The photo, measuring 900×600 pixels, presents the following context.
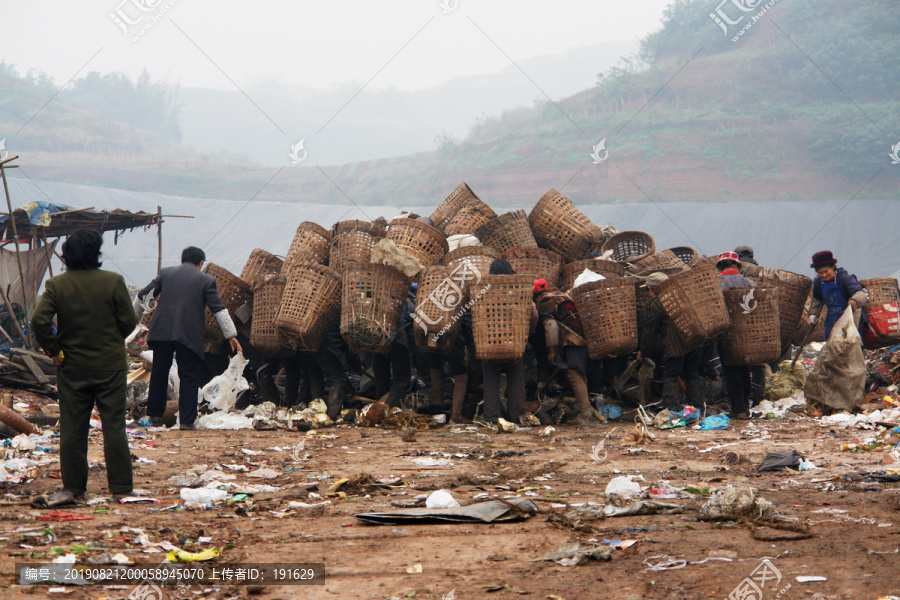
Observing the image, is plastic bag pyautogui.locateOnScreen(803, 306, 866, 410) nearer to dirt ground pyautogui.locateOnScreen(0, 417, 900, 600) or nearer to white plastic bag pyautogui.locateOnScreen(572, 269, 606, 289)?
dirt ground pyautogui.locateOnScreen(0, 417, 900, 600)

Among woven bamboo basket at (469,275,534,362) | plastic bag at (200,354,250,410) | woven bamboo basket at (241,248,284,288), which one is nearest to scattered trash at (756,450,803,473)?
woven bamboo basket at (469,275,534,362)

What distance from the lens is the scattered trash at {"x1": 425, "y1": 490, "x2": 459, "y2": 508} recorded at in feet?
13.3

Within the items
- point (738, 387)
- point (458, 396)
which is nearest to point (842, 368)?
point (738, 387)

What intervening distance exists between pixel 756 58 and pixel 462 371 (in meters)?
52.3

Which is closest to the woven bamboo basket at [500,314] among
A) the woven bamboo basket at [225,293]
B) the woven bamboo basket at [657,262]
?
the woven bamboo basket at [657,262]

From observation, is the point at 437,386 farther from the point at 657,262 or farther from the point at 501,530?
the point at 501,530

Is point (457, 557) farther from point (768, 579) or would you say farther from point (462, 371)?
point (462, 371)

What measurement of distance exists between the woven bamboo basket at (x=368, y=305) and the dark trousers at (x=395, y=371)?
49cm

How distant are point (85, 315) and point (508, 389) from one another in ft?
13.8

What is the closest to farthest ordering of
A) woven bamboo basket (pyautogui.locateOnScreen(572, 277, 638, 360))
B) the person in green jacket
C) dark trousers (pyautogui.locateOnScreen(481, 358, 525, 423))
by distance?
the person in green jacket
woven bamboo basket (pyautogui.locateOnScreen(572, 277, 638, 360))
dark trousers (pyautogui.locateOnScreen(481, 358, 525, 423))

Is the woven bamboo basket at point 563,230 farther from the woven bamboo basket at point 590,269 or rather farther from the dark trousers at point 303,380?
the dark trousers at point 303,380

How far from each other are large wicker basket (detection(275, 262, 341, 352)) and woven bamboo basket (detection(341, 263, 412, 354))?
29cm

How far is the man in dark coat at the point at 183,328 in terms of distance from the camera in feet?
22.9

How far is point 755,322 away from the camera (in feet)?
Result: 25.7
